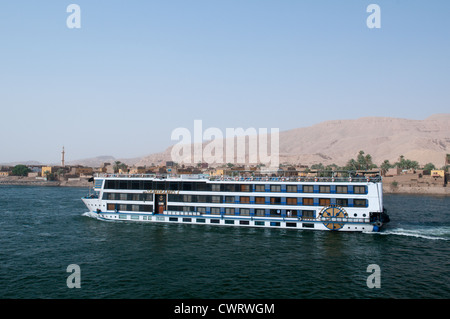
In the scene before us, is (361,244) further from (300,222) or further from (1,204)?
(1,204)

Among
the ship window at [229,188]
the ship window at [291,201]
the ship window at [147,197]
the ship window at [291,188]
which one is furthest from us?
the ship window at [147,197]

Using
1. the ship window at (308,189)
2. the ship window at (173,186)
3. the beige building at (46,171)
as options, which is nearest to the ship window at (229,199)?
the ship window at (173,186)

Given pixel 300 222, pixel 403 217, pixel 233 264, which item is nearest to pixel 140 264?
pixel 233 264

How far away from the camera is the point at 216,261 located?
3397cm

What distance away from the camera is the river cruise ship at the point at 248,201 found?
45156 millimetres

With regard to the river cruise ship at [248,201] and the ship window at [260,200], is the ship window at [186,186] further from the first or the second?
the ship window at [260,200]

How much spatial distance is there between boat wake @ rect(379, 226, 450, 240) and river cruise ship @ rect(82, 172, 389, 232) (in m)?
2.15

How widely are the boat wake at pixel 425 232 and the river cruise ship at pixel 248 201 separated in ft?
7.06

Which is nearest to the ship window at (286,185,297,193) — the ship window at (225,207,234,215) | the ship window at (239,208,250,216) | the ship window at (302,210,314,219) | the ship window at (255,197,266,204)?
the ship window at (302,210,314,219)

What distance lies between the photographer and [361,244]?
40.0m

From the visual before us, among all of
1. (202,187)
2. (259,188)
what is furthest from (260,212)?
(202,187)

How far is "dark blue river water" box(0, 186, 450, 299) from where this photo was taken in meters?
26.8

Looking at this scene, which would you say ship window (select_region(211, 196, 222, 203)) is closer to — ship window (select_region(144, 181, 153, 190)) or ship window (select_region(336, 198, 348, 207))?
ship window (select_region(144, 181, 153, 190))
